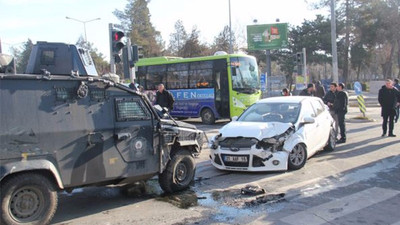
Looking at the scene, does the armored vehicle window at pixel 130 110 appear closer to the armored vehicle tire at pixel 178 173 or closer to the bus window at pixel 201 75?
the armored vehicle tire at pixel 178 173

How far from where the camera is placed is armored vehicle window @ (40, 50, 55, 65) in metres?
6.08

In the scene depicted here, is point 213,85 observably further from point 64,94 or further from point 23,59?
point 64,94

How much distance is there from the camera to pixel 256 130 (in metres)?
8.55

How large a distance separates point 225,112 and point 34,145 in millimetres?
14216

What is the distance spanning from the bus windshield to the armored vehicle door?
1262 centimetres

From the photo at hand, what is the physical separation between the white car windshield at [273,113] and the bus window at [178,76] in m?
11.2

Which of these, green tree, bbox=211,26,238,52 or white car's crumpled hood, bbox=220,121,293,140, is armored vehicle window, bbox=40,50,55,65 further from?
green tree, bbox=211,26,238,52

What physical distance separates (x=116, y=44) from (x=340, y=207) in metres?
8.59

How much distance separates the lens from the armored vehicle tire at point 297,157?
8.63 m

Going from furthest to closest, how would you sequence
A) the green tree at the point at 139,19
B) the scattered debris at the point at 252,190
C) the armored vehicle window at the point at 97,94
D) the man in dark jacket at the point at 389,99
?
the green tree at the point at 139,19
the man in dark jacket at the point at 389,99
the scattered debris at the point at 252,190
the armored vehicle window at the point at 97,94

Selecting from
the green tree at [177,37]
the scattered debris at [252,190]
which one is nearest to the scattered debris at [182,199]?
the scattered debris at [252,190]

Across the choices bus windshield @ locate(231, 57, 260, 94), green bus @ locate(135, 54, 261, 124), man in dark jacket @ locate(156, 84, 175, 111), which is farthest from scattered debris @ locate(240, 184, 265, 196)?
bus windshield @ locate(231, 57, 260, 94)

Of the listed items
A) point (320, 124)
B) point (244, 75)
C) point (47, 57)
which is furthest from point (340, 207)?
point (244, 75)

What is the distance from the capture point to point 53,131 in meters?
5.44
